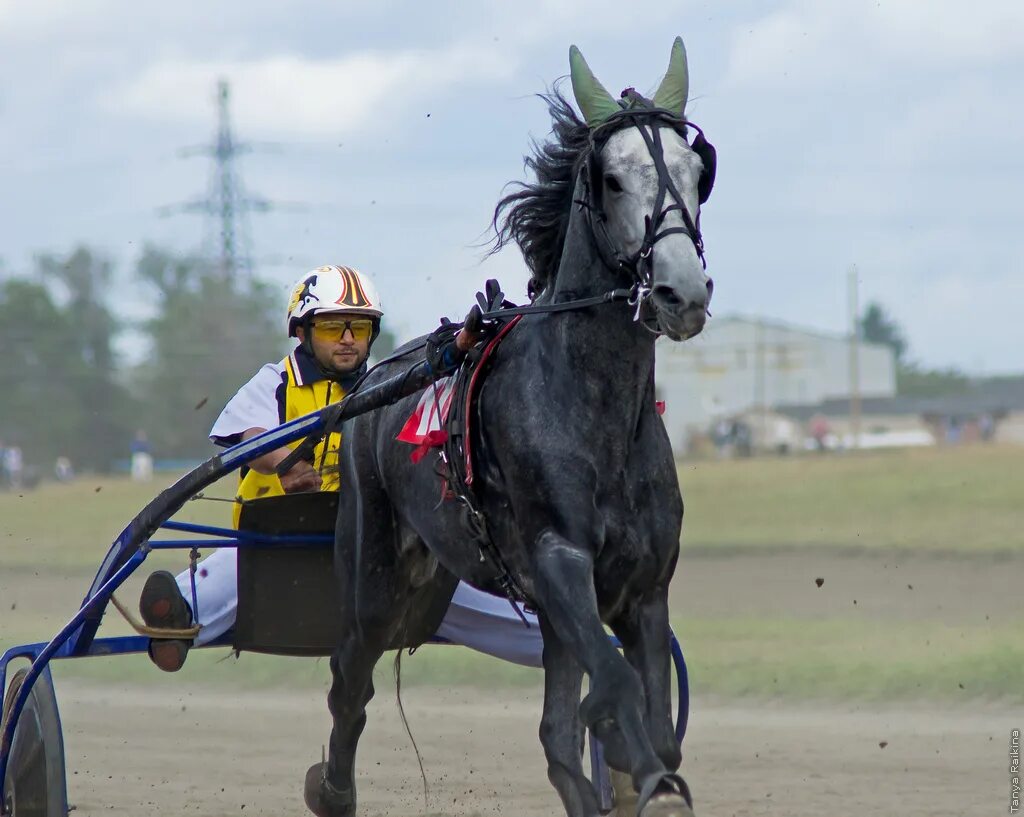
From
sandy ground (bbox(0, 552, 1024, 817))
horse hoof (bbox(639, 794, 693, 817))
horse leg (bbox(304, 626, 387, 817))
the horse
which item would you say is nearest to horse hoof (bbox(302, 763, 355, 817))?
horse leg (bbox(304, 626, 387, 817))

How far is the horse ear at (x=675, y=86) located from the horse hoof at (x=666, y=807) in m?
1.63

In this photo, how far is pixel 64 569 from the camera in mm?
16547

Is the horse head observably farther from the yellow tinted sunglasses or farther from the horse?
the yellow tinted sunglasses

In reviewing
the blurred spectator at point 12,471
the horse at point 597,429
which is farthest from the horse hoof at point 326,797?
the blurred spectator at point 12,471

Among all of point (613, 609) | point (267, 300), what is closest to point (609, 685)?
point (613, 609)

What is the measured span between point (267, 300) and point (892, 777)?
1309 inches

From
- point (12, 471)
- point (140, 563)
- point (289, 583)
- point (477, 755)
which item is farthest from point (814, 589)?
point (12, 471)

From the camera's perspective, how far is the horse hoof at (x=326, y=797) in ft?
17.2

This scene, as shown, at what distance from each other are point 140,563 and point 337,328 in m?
1.06

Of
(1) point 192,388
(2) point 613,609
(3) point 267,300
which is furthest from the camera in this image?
(1) point 192,388

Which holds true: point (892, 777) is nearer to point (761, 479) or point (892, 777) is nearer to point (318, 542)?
point (318, 542)

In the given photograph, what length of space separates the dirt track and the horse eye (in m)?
2.71

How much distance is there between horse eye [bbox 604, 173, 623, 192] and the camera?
12.4 feet

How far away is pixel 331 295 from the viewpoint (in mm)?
5359
